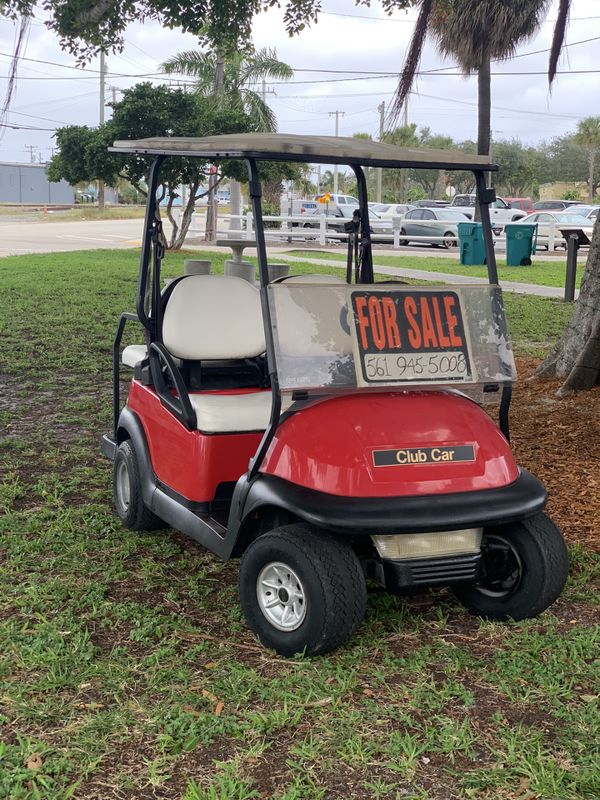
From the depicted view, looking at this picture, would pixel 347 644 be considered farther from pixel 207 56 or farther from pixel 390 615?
pixel 207 56

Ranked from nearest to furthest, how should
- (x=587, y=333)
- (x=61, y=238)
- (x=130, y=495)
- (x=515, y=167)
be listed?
(x=130, y=495), (x=587, y=333), (x=61, y=238), (x=515, y=167)

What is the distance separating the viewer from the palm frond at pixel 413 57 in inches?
154

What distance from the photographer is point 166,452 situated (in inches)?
166

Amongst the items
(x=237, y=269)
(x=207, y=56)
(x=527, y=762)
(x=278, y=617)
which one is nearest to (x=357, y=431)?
(x=278, y=617)

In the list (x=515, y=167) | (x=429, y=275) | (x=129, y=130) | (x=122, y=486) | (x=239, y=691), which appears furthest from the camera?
(x=515, y=167)

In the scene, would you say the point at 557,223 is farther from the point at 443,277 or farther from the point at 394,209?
the point at 443,277

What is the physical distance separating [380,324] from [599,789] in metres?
1.65

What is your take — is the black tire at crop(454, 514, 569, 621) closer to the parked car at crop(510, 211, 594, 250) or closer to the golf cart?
the golf cart

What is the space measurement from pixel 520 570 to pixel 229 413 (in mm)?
1294

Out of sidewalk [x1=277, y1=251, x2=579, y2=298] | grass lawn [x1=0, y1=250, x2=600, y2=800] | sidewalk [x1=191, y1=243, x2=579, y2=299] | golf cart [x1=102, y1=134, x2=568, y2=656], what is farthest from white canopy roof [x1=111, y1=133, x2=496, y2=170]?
sidewalk [x1=277, y1=251, x2=579, y2=298]

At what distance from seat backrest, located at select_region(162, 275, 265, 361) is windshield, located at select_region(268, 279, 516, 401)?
38.9 inches

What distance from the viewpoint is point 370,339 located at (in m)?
3.45

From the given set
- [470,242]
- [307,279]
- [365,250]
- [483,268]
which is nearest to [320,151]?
[307,279]

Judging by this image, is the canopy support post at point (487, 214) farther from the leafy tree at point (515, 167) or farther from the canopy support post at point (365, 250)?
the leafy tree at point (515, 167)
